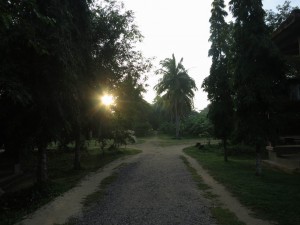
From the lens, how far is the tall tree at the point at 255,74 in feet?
48.0

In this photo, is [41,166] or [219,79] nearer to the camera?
[41,166]

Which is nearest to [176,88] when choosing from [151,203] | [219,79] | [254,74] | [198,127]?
[198,127]

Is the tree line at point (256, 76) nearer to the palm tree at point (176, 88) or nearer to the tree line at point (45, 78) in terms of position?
the tree line at point (45, 78)

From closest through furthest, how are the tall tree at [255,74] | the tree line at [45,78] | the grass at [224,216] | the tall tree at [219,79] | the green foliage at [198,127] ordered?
1. the grass at [224,216]
2. the tree line at [45,78]
3. the tall tree at [255,74]
4. the tall tree at [219,79]
5. the green foliage at [198,127]

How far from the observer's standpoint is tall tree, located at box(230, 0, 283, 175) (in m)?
14.6

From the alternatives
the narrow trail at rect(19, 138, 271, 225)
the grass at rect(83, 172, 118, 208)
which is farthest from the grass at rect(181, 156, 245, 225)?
the grass at rect(83, 172, 118, 208)

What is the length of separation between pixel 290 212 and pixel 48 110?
9.39 metres

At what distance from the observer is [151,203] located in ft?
33.5

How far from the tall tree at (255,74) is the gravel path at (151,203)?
150 inches

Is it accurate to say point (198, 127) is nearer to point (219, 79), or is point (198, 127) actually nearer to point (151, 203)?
point (219, 79)

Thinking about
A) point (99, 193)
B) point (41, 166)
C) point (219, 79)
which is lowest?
point (99, 193)

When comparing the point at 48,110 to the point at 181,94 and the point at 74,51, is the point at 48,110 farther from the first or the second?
the point at 181,94

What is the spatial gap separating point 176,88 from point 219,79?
85.2 ft

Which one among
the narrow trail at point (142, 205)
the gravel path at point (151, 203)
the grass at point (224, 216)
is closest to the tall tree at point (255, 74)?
the narrow trail at point (142, 205)
